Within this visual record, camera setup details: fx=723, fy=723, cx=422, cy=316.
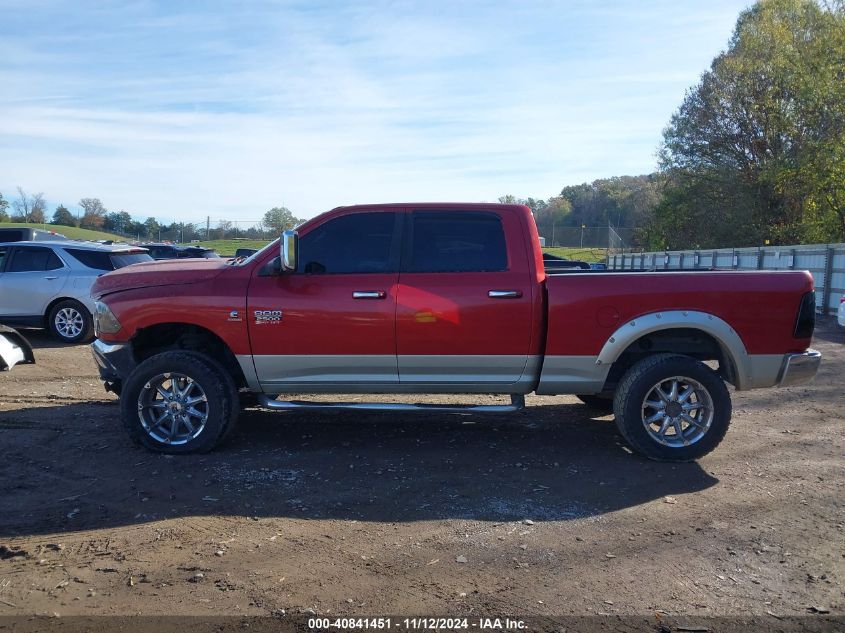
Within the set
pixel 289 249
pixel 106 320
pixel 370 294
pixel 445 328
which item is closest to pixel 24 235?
pixel 106 320

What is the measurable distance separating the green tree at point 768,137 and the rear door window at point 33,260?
2976 cm

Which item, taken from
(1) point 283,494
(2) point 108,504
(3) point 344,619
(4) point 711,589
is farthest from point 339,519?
(4) point 711,589

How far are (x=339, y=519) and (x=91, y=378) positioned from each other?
5.90m

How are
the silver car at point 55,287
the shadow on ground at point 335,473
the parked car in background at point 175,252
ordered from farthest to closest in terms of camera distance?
1. the parked car in background at point 175,252
2. the silver car at point 55,287
3. the shadow on ground at point 335,473

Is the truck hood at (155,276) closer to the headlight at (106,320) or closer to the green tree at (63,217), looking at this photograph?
the headlight at (106,320)

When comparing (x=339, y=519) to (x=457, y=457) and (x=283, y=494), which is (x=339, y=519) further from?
(x=457, y=457)

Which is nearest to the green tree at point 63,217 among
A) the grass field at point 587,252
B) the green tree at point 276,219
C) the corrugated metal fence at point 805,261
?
the green tree at point 276,219

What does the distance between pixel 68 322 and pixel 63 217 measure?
48395mm

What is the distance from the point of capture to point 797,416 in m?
7.70

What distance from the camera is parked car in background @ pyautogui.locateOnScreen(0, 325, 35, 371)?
892 centimetres

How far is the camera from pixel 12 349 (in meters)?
9.05

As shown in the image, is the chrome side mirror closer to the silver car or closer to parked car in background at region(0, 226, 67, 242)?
the silver car

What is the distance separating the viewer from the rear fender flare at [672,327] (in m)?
5.78

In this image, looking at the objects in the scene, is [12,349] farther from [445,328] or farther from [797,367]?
[797,367]
